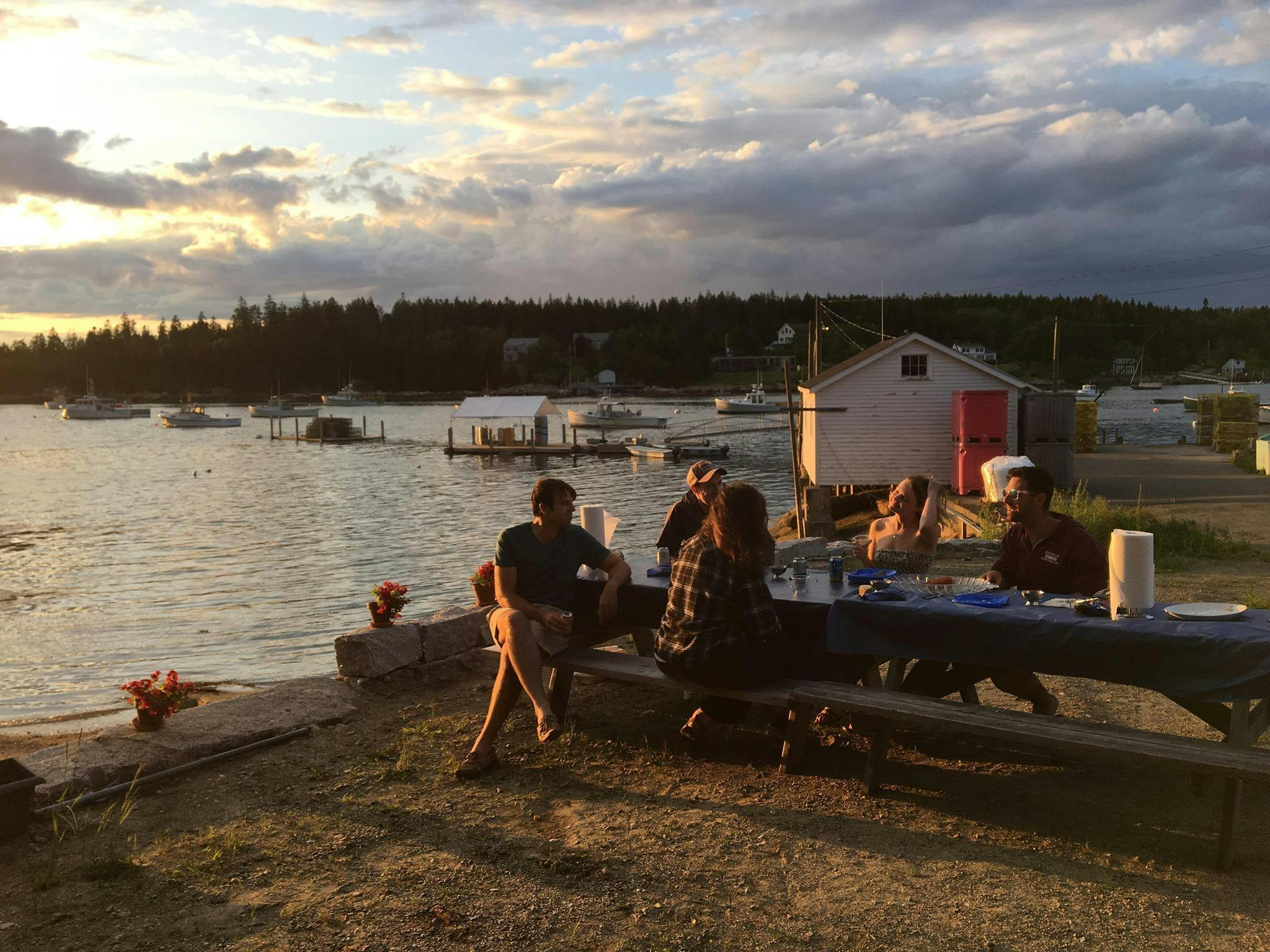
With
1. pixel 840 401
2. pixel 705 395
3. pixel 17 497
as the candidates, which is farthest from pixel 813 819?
pixel 705 395

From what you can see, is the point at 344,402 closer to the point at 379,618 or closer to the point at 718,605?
the point at 379,618

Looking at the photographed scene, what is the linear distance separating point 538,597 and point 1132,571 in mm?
3116

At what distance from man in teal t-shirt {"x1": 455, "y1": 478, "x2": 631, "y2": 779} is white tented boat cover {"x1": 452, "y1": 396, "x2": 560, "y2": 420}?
52543 millimetres

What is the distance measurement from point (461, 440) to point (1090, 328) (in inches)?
2335

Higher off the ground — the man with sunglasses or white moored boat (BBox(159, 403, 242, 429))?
white moored boat (BBox(159, 403, 242, 429))

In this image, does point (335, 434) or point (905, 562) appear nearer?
point (905, 562)

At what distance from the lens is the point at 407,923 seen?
3771 millimetres

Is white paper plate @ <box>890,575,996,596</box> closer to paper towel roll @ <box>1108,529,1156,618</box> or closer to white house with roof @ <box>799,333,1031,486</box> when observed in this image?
paper towel roll @ <box>1108,529,1156,618</box>

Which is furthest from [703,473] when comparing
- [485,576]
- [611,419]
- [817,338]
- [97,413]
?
[97,413]

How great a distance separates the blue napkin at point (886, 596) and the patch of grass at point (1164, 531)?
8.17 metres

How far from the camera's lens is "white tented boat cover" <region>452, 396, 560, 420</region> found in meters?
60.0

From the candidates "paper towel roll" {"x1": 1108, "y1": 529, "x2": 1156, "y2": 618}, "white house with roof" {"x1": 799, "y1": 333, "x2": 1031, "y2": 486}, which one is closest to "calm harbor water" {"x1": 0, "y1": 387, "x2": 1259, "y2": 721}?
"white house with roof" {"x1": 799, "y1": 333, "x2": 1031, "y2": 486}

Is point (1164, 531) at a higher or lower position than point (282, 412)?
lower

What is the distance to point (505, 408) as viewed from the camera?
62.5 metres
